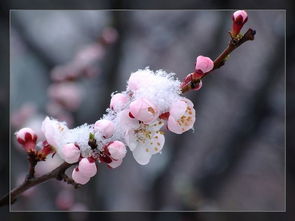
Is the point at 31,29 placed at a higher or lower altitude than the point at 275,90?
higher

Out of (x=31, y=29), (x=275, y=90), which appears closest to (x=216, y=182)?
(x=275, y=90)

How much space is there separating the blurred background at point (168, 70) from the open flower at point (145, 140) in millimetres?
1170

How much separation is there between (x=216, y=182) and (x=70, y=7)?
1023 mm

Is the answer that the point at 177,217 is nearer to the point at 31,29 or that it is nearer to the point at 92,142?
the point at 31,29

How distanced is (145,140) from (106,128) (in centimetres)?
9

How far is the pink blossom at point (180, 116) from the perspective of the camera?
79 centimetres

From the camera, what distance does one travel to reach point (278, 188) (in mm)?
2258

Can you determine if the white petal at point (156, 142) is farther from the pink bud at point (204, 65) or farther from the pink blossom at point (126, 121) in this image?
the pink bud at point (204, 65)

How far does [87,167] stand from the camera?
0.80m

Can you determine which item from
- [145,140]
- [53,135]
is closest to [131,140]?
[145,140]

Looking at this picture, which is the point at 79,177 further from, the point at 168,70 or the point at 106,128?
the point at 168,70

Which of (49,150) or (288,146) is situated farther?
(288,146)

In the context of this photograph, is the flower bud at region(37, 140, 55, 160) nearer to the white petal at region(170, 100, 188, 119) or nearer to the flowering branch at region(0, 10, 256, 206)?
the flowering branch at region(0, 10, 256, 206)

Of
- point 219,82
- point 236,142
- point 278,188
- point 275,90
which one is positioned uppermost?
point 219,82
